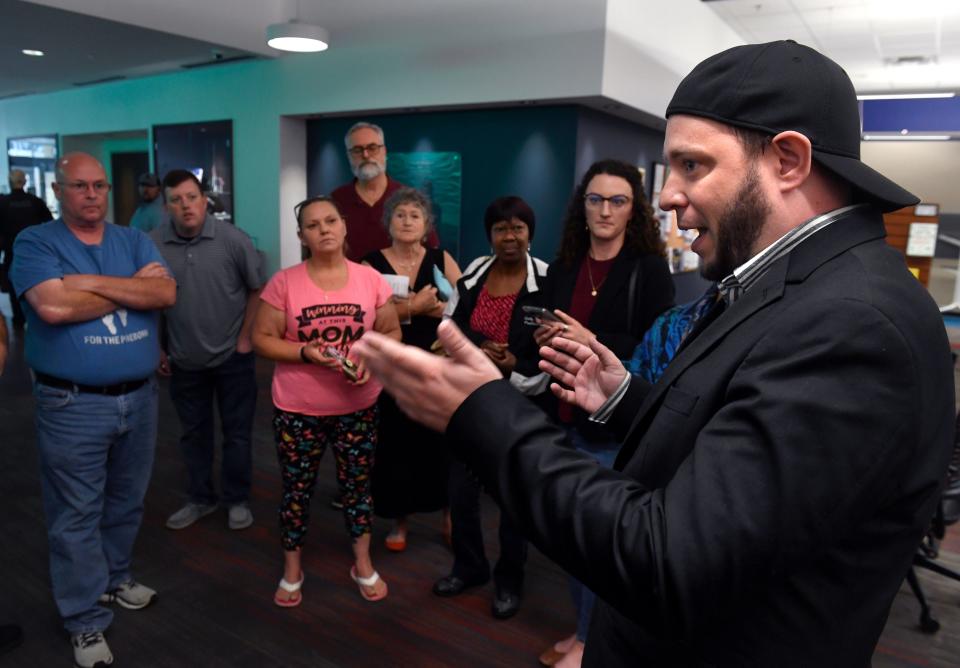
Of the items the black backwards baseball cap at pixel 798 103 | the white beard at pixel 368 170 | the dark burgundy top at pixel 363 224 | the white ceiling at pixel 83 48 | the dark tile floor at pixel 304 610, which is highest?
the white ceiling at pixel 83 48

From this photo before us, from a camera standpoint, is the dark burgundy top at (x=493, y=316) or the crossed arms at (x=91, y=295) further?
the dark burgundy top at (x=493, y=316)

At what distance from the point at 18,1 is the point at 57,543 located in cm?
487

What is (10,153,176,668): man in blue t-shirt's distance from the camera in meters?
2.17

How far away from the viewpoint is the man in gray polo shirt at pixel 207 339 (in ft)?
10.0

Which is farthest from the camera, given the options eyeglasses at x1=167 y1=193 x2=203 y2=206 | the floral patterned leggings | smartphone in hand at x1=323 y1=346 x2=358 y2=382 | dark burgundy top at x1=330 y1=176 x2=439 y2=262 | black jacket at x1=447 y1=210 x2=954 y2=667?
dark burgundy top at x1=330 y1=176 x2=439 y2=262

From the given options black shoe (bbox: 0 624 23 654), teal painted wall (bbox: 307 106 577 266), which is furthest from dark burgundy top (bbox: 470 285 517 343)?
teal painted wall (bbox: 307 106 577 266)

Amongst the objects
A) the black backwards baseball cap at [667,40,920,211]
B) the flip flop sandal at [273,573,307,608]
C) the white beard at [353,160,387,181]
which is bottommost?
the flip flop sandal at [273,573,307,608]

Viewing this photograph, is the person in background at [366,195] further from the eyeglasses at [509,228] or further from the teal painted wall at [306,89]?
the teal painted wall at [306,89]

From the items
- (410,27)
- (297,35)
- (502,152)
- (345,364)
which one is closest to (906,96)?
(502,152)

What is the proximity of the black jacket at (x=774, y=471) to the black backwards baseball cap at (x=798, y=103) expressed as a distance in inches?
2.4

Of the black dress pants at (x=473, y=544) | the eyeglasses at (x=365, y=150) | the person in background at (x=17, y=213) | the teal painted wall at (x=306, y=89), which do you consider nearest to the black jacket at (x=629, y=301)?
the black dress pants at (x=473, y=544)

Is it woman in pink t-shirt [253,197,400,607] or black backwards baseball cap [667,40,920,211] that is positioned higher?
black backwards baseball cap [667,40,920,211]

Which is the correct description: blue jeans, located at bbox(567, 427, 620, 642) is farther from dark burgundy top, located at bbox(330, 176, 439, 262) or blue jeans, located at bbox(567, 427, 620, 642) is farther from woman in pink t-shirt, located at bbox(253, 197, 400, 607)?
dark burgundy top, located at bbox(330, 176, 439, 262)

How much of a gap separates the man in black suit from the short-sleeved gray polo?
8.40ft
